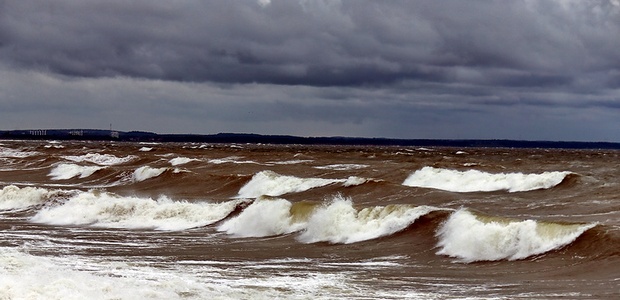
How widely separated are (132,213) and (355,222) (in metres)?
11.1

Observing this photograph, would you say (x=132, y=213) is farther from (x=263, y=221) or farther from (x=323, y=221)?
(x=323, y=221)

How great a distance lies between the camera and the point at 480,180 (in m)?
47.2

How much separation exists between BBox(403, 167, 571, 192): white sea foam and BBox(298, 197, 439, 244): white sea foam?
57.5 feet

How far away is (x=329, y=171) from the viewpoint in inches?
2373

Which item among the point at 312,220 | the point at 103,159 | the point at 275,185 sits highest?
the point at 312,220

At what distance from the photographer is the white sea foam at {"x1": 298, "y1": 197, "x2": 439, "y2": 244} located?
993 inches

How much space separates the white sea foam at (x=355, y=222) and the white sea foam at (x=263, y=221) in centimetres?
114

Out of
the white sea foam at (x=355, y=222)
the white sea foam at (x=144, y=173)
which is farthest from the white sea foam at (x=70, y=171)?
the white sea foam at (x=355, y=222)

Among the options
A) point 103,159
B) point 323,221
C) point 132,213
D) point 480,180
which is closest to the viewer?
point 323,221

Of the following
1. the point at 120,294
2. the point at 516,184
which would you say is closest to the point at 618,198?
the point at 516,184

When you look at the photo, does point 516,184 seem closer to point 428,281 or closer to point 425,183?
point 425,183

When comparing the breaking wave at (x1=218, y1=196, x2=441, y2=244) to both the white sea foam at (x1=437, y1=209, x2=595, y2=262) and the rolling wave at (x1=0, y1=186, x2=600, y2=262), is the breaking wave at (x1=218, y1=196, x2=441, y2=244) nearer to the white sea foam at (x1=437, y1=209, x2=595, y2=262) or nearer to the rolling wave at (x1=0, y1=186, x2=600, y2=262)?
the rolling wave at (x1=0, y1=186, x2=600, y2=262)

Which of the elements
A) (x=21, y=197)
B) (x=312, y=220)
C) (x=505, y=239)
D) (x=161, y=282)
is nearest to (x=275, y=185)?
(x=21, y=197)

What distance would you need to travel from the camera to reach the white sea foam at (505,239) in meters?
20.0
